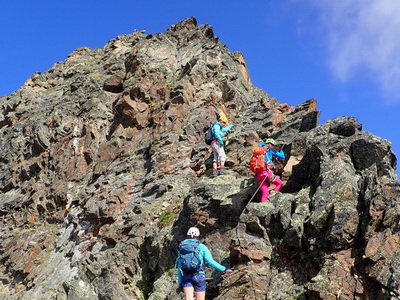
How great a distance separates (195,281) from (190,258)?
80 centimetres

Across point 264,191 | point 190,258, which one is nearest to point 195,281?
point 190,258

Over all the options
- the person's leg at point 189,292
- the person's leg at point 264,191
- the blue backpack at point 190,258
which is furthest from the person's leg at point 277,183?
the person's leg at point 189,292

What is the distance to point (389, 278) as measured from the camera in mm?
11352

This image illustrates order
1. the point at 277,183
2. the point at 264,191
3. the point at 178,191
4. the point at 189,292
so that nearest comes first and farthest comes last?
the point at 189,292 → the point at 264,191 → the point at 277,183 → the point at 178,191

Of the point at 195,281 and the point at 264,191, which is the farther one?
the point at 264,191

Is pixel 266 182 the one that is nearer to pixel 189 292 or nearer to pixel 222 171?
pixel 222 171

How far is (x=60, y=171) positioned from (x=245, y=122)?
17.7 metres

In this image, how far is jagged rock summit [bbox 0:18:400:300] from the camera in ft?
44.4

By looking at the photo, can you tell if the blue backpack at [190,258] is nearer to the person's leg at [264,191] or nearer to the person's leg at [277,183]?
the person's leg at [264,191]

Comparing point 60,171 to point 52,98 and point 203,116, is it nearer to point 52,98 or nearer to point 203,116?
point 203,116

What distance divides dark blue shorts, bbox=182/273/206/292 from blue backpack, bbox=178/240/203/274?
17 cm

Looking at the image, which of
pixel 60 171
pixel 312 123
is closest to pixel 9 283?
pixel 60 171

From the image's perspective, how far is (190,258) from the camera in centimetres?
1277

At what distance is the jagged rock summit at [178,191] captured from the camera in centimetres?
1353
